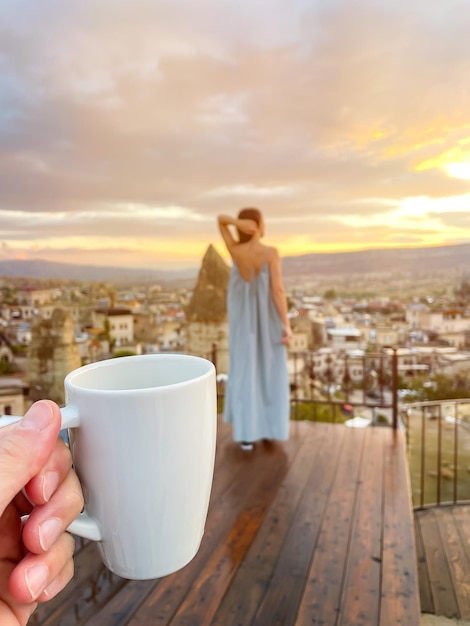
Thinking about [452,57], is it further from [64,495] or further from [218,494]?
[64,495]

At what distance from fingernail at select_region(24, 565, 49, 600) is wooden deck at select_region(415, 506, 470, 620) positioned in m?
1.50

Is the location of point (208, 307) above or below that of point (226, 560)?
above

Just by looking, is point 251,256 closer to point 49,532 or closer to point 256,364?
point 256,364

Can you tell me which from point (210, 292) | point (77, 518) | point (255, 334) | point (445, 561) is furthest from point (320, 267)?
point (77, 518)

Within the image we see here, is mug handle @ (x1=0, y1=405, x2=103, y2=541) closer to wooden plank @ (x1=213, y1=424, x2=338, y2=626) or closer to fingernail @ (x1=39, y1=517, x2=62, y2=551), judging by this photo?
fingernail @ (x1=39, y1=517, x2=62, y2=551)

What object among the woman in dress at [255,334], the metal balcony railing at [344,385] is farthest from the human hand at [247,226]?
the metal balcony railing at [344,385]

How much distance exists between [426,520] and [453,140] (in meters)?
3.07

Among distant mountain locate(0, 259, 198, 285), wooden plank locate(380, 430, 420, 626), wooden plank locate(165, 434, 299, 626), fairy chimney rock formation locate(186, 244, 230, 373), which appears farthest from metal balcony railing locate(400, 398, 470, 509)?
distant mountain locate(0, 259, 198, 285)

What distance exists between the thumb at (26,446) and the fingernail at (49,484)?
0.03 ft

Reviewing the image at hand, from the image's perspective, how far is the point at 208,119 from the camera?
4.02m

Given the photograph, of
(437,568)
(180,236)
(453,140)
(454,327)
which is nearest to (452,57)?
(453,140)

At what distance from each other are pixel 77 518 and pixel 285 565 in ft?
4.34

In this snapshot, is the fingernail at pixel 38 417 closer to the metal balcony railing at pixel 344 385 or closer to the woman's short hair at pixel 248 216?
the woman's short hair at pixel 248 216

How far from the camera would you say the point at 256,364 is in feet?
8.19
